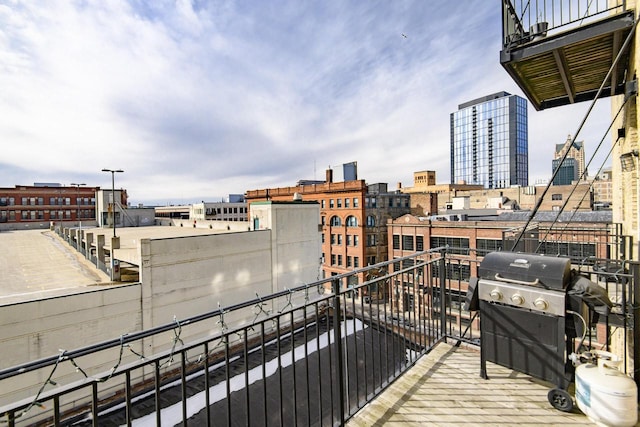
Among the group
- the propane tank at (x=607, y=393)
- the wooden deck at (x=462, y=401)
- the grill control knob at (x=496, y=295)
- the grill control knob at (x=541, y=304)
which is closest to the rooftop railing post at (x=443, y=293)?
the wooden deck at (x=462, y=401)

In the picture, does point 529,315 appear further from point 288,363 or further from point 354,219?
point 354,219

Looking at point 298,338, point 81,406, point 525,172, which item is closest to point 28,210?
point 81,406

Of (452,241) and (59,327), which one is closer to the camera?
(59,327)

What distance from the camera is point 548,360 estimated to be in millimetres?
2943

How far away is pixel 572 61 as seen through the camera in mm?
4383

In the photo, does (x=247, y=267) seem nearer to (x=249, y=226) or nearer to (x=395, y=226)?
(x=249, y=226)

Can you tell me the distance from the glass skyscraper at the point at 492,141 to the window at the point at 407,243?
84235 millimetres

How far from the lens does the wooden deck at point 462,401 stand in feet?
9.07

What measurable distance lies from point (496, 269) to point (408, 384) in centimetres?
159

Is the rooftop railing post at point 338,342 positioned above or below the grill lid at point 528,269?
below

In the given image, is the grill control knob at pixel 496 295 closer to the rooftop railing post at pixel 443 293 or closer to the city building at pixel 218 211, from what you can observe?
the rooftop railing post at pixel 443 293

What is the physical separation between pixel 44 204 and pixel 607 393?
74.5 metres

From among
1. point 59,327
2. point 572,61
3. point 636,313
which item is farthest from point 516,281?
point 59,327

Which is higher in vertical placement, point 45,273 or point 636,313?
point 636,313
